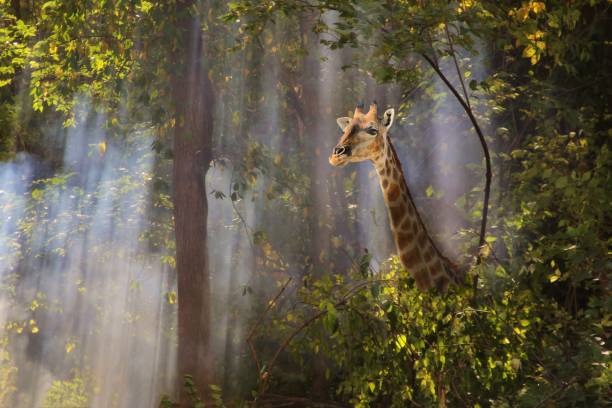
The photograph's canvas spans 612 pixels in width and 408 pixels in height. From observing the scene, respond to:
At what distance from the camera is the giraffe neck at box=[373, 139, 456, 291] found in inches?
227

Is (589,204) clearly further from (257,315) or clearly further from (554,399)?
(257,315)

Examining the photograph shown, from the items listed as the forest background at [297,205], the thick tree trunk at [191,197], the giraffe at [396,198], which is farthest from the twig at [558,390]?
the thick tree trunk at [191,197]

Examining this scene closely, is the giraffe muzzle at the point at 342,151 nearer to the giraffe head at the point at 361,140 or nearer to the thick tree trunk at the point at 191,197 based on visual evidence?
the giraffe head at the point at 361,140

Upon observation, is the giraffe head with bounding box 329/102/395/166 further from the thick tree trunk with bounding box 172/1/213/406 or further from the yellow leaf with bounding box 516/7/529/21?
the thick tree trunk with bounding box 172/1/213/406

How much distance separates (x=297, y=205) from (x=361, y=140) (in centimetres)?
559

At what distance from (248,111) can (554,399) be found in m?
7.97

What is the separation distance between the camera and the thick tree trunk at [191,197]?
966 cm

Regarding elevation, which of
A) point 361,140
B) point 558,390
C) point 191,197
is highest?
point 191,197

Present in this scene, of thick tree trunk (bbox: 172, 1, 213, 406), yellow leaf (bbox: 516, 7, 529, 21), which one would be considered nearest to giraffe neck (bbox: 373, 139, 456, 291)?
yellow leaf (bbox: 516, 7, 529, 21)

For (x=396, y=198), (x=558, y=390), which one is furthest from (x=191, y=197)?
(x=558, y=390)

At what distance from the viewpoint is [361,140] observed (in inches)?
225

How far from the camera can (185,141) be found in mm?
9836

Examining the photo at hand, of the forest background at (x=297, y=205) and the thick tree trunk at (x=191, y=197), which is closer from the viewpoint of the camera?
the forest background at (x=297, y=205)

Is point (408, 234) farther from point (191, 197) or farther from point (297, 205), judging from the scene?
point (297, 205)
